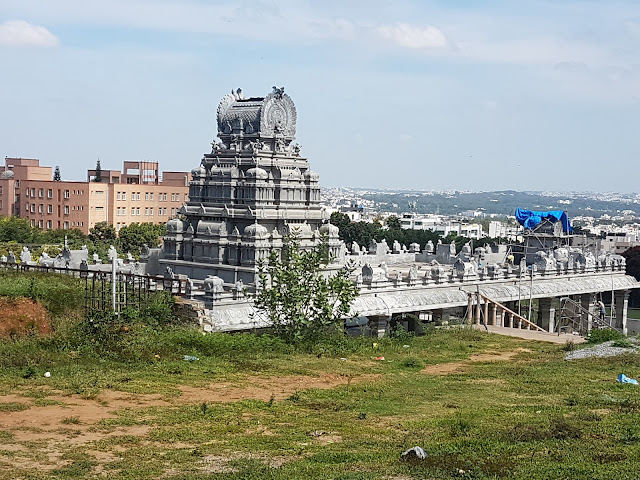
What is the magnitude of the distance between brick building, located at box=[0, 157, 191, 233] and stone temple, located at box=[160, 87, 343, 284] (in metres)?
64.8

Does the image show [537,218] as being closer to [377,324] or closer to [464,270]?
[464,270]

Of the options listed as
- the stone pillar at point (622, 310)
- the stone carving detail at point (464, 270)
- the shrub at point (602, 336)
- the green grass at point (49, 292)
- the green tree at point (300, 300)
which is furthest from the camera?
the stone pillar at point (622, 310)

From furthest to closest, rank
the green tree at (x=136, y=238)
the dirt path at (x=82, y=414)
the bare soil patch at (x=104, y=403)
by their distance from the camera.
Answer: the green tree at (x=136, y=238) → the bare soil patch at (x=104, y=403) → the dirt path at (x=82, y=414)

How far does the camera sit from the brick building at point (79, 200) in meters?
116

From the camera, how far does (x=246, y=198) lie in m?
51.2

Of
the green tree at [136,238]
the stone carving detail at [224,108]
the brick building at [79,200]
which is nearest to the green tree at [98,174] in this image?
the brick building at [79,200]

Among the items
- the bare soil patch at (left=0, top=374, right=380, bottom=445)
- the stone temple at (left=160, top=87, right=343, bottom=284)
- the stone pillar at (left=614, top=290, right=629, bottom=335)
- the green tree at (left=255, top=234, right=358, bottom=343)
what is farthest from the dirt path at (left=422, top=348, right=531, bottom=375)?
the stone pillar at (left=614, top=290, right=629, bottom=335)

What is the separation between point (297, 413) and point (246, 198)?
28.2m

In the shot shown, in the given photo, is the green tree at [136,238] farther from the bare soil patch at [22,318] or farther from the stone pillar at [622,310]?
the bare soil patch at [22,318]

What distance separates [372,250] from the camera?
7288 centimetres

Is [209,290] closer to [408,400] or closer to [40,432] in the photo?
[408,400]

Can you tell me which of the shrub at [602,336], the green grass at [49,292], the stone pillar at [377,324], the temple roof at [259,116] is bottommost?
the stone pillar at [377,324]

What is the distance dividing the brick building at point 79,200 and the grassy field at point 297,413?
277 ft

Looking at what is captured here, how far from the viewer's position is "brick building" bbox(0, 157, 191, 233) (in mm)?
115500
